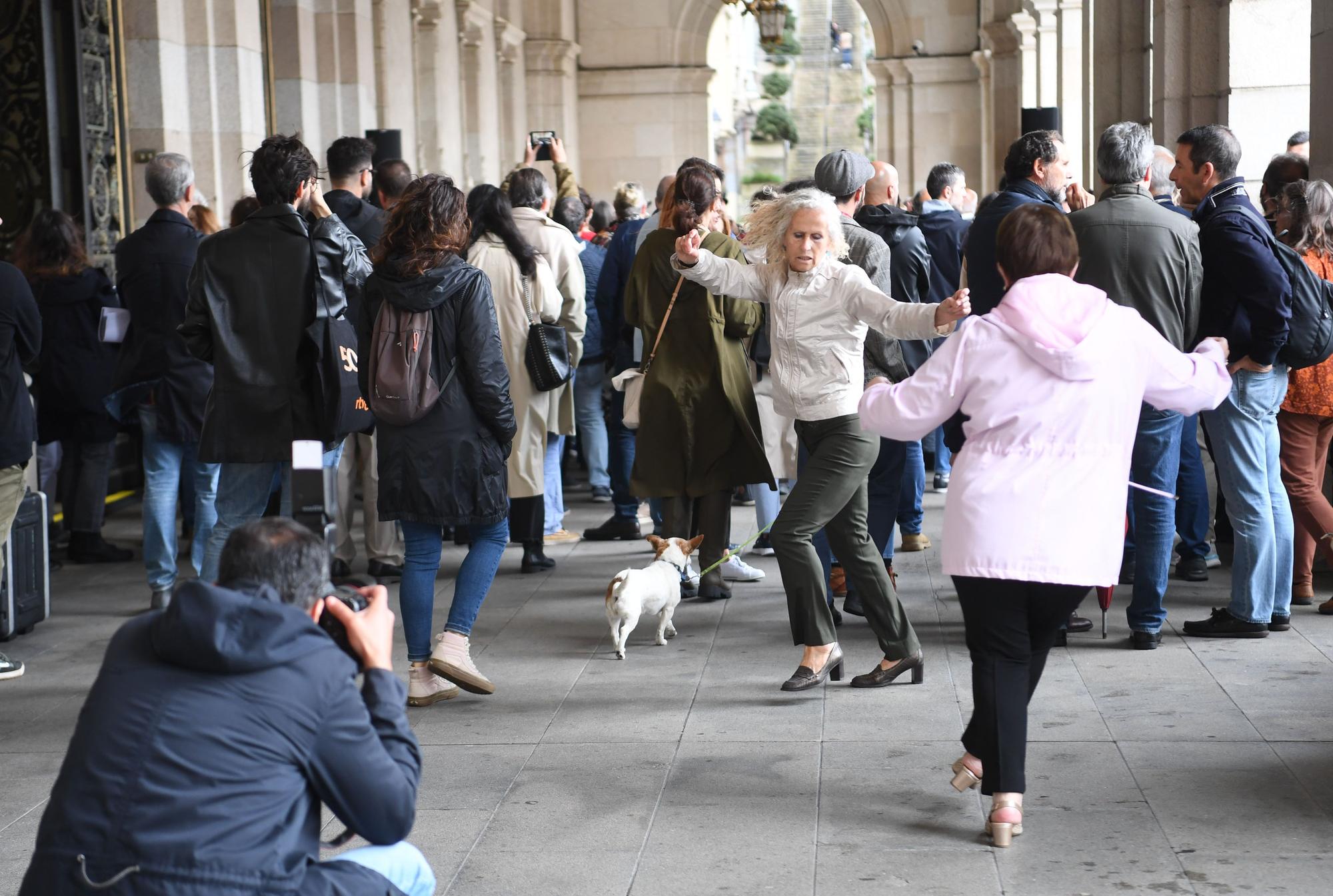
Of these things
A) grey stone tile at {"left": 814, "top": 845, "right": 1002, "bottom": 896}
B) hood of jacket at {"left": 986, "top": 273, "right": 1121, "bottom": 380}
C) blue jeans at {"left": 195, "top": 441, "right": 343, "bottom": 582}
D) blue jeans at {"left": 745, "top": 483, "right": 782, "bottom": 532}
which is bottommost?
grey stone tile at {"left": 814, "top": 845, "right": 1002, "bottom": 896}

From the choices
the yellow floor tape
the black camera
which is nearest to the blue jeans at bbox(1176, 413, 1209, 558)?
the black camera

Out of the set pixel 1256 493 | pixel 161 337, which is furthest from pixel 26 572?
pixel 1256 493

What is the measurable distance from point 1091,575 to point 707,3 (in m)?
25.9

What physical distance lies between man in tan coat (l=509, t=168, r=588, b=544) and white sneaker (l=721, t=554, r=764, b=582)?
3.88 ft

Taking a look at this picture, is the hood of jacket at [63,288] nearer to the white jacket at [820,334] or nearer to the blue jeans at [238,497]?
the blue jeans at [238,497]

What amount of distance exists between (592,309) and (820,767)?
5424 mm

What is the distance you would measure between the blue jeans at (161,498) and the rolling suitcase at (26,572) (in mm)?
456

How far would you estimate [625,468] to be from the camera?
9.30m

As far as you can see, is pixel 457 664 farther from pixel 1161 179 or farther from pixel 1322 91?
pixel 1322 91

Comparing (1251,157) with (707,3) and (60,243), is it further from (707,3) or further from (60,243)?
(707,3)

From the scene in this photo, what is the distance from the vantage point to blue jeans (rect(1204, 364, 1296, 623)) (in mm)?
6332

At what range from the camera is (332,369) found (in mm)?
5902

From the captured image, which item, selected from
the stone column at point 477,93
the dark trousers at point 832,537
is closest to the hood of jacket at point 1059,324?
the dark trousers at point 832,537

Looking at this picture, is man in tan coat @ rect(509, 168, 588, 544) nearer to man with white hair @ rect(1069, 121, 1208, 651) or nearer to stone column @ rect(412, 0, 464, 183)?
man with white hair @ rect(1069, 121, 1208, 651)
